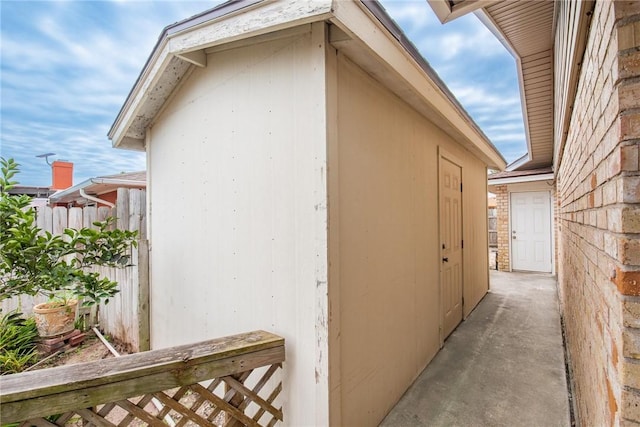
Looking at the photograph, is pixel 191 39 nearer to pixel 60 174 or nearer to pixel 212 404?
pixel 212 404

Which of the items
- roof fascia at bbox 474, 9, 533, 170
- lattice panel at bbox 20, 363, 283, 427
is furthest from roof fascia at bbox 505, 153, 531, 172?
lattice panel at bbox 20, 363, 283, 427

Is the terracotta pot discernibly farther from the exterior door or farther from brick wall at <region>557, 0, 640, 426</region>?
brick wall at <region>557, 0, 640, 426</region>

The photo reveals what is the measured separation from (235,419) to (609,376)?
174cm

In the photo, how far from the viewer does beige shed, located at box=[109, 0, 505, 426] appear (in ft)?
5.45

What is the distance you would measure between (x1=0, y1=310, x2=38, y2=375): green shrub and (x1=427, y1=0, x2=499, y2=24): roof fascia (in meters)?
4.47

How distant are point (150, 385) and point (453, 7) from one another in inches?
98.0

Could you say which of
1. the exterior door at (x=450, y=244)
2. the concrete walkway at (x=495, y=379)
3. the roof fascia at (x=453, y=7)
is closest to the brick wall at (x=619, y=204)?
the roof fascia at (x=453, y=7)

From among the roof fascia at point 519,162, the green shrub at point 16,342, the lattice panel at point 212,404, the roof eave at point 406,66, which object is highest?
the roof fascia at point 519,162

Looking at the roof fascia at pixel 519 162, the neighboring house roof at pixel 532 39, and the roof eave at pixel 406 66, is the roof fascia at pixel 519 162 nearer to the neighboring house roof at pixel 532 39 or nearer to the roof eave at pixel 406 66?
the neighboring house roof at pixel 532 39

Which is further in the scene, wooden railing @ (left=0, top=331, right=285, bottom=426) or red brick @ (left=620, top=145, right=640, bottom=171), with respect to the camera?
wooden railing @ (left=0, top=331, right=285, bottom=426)

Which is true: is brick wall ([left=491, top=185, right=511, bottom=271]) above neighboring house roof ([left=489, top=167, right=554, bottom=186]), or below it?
below

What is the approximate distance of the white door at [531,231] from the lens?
7.82m

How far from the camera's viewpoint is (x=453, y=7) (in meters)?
1.62

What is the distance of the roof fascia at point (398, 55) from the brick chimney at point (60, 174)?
9.64m
